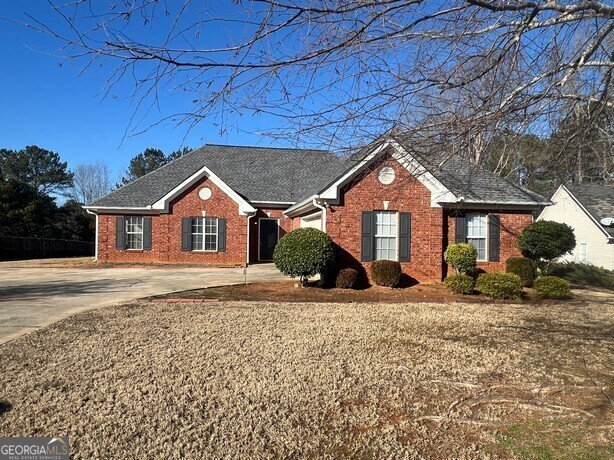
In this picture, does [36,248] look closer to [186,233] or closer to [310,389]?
[186,233]

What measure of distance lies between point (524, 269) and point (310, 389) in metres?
12.0

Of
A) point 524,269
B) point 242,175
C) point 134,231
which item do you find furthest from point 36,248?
point 524,269

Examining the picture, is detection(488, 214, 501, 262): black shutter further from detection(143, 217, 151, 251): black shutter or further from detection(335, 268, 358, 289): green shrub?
detection(143, 217, 151, 251): black shutter

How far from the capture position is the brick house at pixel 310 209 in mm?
14531

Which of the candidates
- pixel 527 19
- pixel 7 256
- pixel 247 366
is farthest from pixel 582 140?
pixel 7 256

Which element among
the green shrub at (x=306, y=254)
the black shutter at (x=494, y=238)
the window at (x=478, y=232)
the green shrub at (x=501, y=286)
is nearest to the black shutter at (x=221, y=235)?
the green shrub at (x=306, y=254)

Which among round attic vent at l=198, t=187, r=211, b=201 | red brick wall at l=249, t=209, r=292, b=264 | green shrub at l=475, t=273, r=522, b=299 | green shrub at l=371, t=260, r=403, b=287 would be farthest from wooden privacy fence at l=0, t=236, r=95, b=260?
green shrub at l=475, t=273, r=522, b=299

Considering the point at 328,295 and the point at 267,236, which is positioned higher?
the point at 267,236

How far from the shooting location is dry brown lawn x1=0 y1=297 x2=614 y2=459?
3732mm

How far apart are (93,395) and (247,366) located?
1720mm

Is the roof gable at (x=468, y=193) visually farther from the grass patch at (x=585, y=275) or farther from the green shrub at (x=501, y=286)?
the grass patch at (x=585, y=275)

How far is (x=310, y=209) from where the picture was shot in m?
17.1

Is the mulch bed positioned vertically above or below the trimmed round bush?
below

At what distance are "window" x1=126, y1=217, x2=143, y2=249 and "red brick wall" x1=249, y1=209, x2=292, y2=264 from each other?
5280mm
